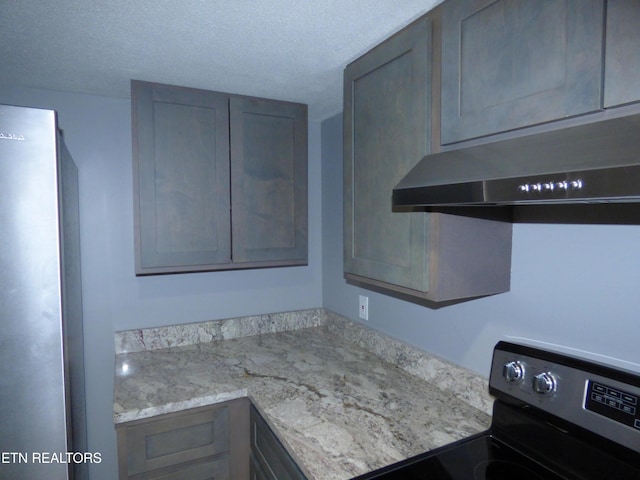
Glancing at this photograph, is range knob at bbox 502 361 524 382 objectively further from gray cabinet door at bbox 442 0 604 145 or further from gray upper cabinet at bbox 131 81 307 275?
gray upper cabinet at bbox 131 81 307 275

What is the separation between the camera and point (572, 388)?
0.99 meters

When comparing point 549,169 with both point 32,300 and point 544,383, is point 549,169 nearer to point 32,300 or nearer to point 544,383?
point 544,383

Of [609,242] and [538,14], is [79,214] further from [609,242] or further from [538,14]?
[609,242]

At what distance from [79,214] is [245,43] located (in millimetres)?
1178

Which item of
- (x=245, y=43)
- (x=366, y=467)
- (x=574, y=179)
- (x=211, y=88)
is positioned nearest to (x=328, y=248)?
(x=211, y=88)

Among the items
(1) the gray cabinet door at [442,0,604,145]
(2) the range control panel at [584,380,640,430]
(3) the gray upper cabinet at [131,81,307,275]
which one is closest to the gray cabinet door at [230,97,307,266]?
(3) the gray upper cabinet at [131,81,307,275]

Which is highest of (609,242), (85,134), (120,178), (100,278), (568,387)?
(85,134)

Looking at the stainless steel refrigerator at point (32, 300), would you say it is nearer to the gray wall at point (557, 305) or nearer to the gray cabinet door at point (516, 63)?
the gray cabinet door at point (516, 63)

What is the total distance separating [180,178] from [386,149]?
0.96 metres

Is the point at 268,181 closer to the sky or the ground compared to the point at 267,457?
closer to the sky

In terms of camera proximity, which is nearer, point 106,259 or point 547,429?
point 547,429

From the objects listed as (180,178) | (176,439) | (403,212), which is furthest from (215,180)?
(176,439)

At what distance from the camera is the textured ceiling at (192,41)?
1103 millimetres

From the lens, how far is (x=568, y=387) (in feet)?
3.28
